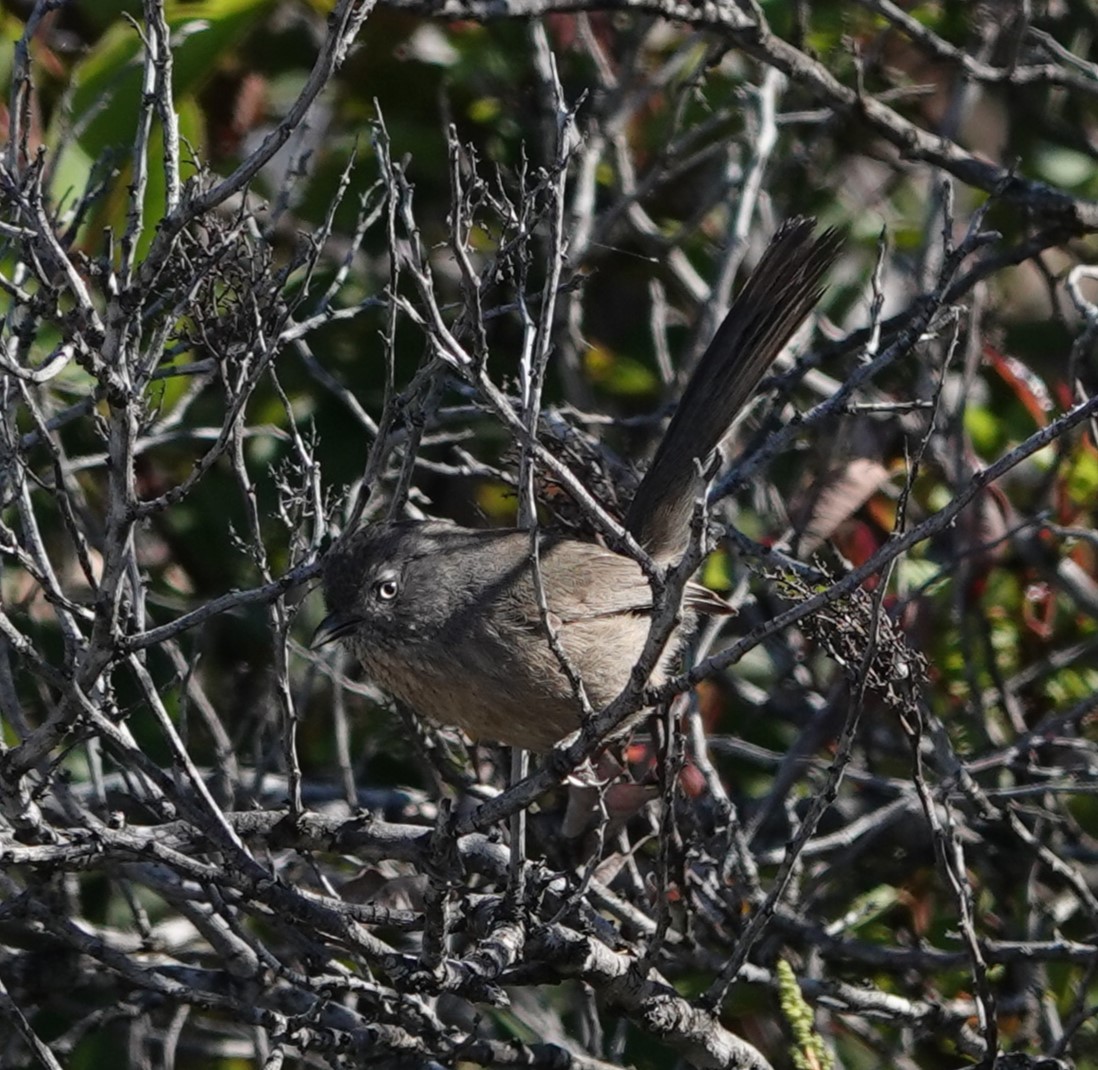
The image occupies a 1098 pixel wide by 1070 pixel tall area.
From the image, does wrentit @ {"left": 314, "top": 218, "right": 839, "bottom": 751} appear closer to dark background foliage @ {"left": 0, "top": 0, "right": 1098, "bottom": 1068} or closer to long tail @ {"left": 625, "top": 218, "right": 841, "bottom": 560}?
long tail @ {"left": 625, "top": 218, "right": 841, "bottom": 560}

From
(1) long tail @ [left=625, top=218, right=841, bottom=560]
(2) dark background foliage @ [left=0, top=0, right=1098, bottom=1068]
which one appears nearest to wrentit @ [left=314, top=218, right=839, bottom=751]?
(1) long tail @ [left=625, top=218, right=841, bottom=560]

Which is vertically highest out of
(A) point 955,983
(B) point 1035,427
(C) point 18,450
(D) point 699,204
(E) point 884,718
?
(C) point 18,450

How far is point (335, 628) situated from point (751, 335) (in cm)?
142

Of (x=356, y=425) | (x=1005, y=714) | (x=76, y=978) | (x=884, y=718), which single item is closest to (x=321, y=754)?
(x=356, y=425)

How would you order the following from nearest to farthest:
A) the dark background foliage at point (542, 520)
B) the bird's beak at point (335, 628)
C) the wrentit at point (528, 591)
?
the dark background foliage at point (542, 520), the wrentit at point (528, 591), the bird's beak at point (335, 628)

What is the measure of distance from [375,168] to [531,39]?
72cm

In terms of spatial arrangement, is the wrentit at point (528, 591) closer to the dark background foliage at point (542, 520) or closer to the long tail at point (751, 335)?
the long tail at point (751, 335)

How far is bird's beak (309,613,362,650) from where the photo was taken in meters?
4.37

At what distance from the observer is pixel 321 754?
531 centimetres

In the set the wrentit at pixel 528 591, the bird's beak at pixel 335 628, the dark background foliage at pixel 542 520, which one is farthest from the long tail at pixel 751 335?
the bird's beak at pixel 335 628

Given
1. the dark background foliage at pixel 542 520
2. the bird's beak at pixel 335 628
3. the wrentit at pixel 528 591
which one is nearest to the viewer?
the dark background foliage at pixel 542 520

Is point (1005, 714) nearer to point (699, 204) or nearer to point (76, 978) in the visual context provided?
point (699, 204)

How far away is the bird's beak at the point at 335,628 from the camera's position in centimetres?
437

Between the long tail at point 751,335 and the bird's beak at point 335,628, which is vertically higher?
the long tail at point 751,335
